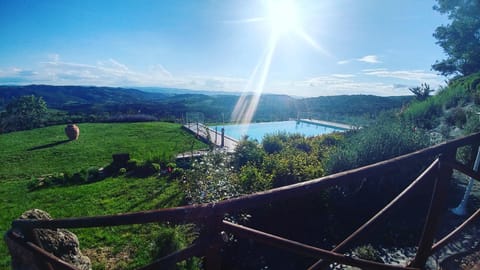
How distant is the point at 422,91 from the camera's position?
1080 centimetres

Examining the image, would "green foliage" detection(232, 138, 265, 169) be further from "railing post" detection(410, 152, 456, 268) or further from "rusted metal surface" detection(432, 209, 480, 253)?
"railing post" detection(410, 152, 456, 268)

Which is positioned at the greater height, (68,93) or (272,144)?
(68,93)

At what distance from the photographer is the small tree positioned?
35.0 feet

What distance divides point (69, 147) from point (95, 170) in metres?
5.05

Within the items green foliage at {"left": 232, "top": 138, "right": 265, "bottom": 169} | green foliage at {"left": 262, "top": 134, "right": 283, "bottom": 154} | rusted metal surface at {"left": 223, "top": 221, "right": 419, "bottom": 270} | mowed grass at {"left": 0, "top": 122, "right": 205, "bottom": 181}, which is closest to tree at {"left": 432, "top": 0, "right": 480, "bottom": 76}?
green foliage at {"left": 262, "top": 134, "right": 283, "bottom": 154}

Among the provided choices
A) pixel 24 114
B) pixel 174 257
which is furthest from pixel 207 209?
pixel 24 114

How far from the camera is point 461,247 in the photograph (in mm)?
2348

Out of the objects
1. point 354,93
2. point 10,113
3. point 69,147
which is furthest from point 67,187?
point 354,93

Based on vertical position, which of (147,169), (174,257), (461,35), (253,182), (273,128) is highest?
(461,35)

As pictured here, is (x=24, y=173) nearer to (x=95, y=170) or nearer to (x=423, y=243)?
(x=95, y=170)

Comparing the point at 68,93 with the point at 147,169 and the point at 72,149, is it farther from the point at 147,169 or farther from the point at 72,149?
the point at 147,169

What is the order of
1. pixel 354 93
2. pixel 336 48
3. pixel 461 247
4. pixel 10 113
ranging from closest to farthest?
pixel 461 247, pixel 336 48, pixel 10 113, pixel 354 93

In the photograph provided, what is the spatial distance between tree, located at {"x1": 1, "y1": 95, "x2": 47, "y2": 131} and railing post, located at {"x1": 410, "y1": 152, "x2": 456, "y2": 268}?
22.6 metres

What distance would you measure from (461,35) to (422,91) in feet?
9.91
